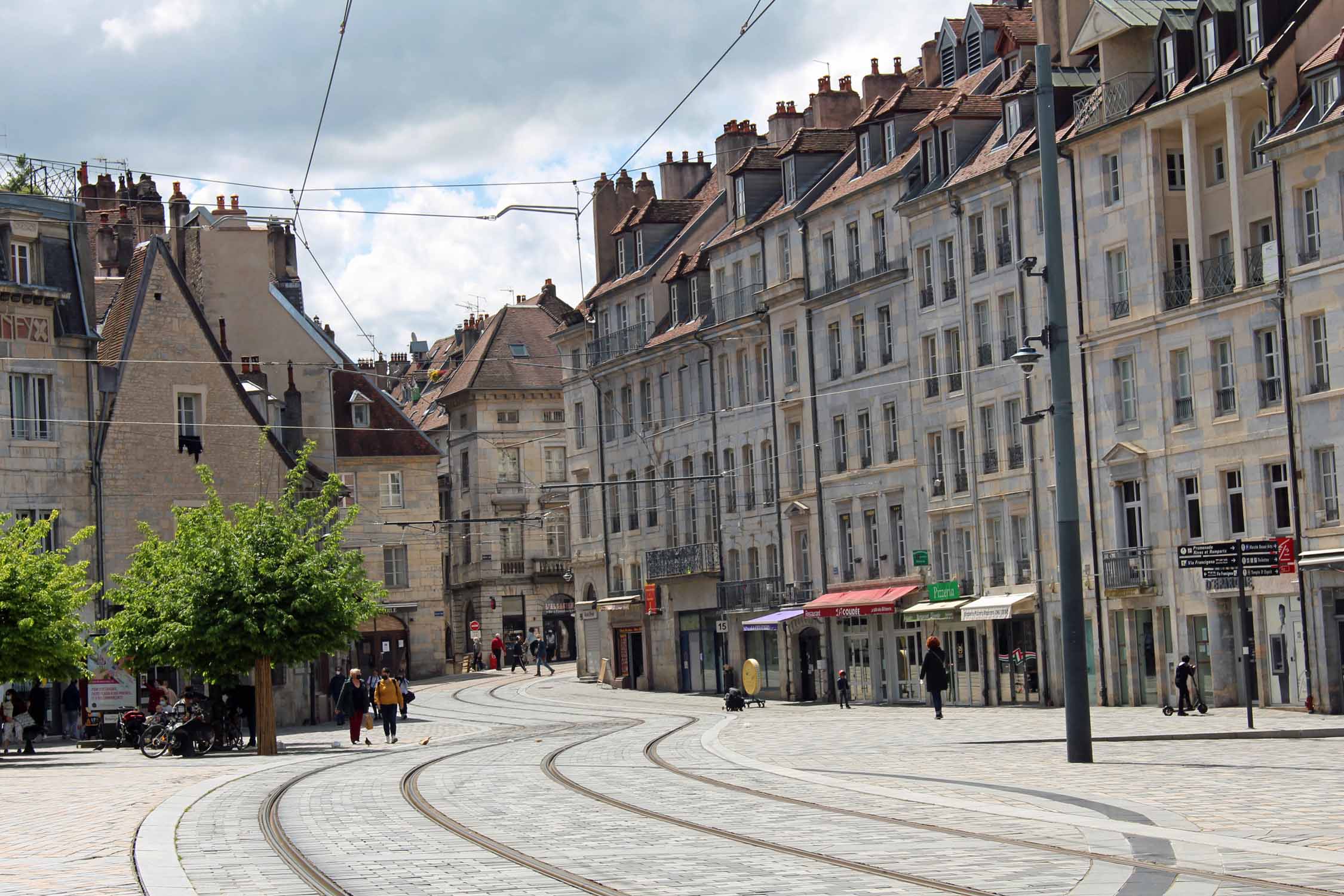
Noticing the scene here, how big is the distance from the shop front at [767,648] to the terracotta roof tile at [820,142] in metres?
14.1

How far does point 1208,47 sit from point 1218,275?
5.08 meters

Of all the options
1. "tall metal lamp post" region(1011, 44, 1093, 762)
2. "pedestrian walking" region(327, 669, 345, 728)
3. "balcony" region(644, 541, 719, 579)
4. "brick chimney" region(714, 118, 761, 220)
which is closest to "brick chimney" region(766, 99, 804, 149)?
"brick chimney" region(714, 118, 761, 220)

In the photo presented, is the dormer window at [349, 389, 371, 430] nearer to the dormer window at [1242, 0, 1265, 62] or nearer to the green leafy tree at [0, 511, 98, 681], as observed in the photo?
the green leafy tree at [0, 511, 98, 681]

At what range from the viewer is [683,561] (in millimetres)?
69062

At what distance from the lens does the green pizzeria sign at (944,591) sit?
5266cm

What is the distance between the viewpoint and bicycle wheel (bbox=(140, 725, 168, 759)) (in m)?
37.5

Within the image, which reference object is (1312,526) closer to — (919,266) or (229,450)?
(919,266)

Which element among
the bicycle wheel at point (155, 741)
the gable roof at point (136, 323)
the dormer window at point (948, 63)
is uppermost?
the dormer window at point (948, 63)

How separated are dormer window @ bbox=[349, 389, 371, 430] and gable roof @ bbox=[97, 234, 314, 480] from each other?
22.0 meters

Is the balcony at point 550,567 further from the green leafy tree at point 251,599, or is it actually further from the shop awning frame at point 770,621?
the green leafy tree at point 251,599

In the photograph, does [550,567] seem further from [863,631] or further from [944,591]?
[944,591]

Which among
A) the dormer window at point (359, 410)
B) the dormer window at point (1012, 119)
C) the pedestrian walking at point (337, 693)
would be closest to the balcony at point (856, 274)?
the dormer window at point (1012, 119)

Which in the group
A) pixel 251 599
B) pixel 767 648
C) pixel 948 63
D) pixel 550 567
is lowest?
pixel 767 648

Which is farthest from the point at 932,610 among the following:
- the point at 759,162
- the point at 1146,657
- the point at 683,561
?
the point at 759,162
